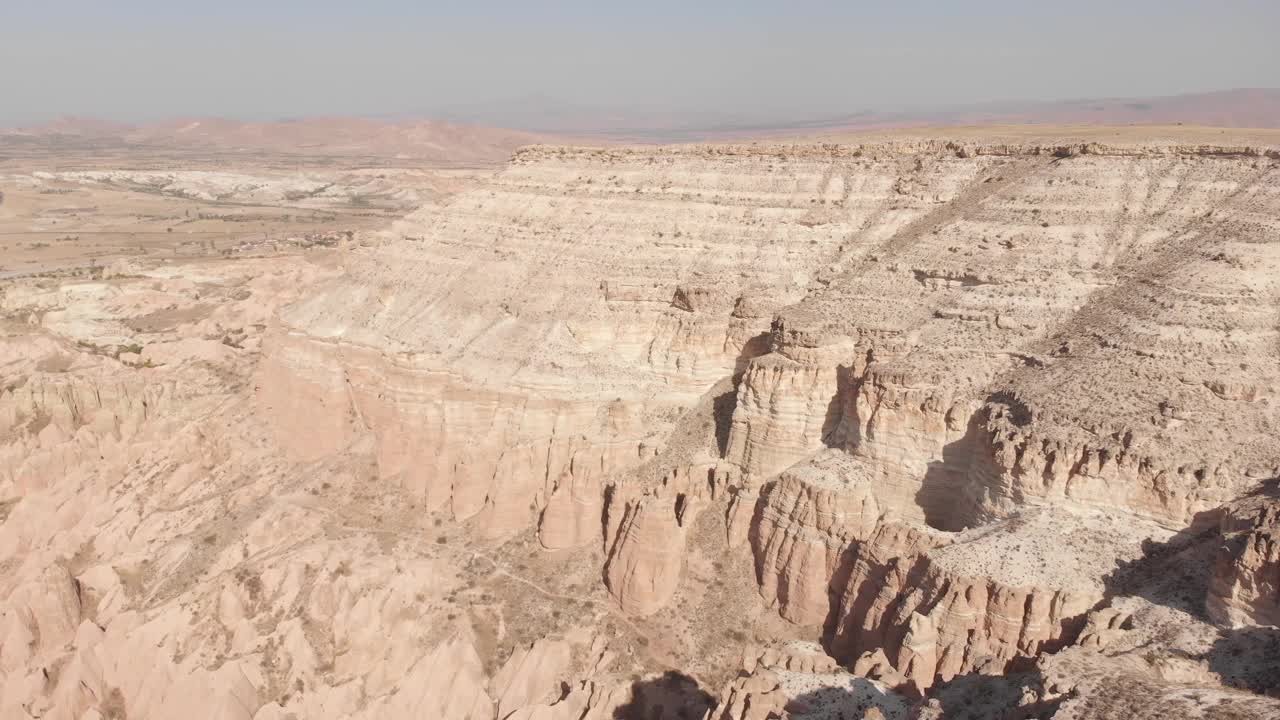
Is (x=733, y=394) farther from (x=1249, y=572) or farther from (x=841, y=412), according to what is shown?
(x=1249, y=572)

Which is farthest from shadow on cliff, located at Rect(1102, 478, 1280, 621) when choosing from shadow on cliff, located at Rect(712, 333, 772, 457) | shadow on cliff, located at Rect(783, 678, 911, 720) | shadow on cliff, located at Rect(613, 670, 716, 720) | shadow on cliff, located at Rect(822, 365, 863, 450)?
shadow on cliff, located at Rect(712, 333, 772, 457)

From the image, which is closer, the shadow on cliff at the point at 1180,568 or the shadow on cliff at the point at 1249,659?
the shadow on cliff at the point at 1249,659

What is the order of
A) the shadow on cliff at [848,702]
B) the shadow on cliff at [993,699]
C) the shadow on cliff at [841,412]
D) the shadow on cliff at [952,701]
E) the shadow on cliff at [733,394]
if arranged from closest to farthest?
the shadow on cliff at [993,699]
the shadow on cliff at [952,701]
the shadow on cliff at [848,702]
the shadow on cliff at [841,412]
the shadow on cliff at [733,394]

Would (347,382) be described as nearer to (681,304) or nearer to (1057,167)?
(681,304)

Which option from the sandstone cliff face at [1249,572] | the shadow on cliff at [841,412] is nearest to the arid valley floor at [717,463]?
the sandstone cliff face at [1249,572]

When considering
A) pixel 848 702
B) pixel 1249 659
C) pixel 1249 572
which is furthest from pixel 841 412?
pixel 1249 659

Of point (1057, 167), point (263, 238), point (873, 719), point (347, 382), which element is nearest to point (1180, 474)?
point (873, 719)

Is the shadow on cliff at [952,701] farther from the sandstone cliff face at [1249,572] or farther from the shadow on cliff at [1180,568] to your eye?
the sandstone cliff face at [1249,572]

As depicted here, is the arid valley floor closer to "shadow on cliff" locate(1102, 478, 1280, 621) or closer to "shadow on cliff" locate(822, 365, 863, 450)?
"shadow on cliff" locate(1102, 478, 1280, 621)
